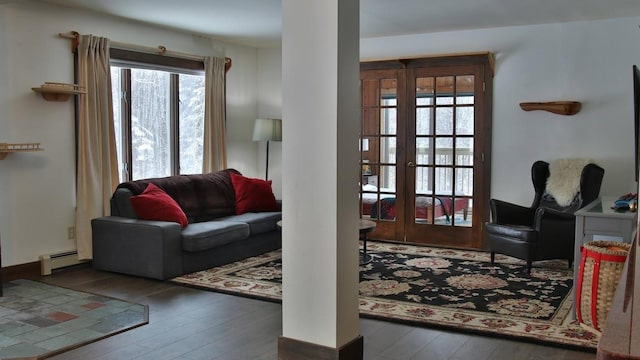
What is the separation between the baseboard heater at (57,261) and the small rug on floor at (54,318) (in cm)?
34

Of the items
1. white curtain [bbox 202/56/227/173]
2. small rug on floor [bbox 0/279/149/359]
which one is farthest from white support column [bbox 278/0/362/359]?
white curtain [bbox 202/56/227/173]

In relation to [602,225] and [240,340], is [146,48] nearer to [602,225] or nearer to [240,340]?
[240,340]

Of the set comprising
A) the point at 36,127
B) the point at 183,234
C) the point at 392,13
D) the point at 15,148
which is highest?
the point at 392,13

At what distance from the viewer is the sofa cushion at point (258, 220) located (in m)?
6.21

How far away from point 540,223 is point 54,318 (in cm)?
397

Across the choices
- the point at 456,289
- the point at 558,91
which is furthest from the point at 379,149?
the point at 456,289

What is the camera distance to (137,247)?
537 cm

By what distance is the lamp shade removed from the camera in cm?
748

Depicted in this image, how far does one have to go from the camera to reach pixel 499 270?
5.64m

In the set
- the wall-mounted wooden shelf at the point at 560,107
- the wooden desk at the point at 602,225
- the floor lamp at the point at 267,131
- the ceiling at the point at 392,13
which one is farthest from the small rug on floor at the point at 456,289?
the ceiling at the point at 392,13

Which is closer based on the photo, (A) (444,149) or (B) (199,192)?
(B) (199,192)

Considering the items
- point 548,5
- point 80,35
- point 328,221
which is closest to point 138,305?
point 328,221

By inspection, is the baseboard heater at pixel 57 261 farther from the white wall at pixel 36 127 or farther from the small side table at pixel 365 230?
the small side table at pixel 365 230

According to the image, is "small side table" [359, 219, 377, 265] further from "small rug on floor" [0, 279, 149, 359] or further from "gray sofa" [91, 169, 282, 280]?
"small rug on floor" [0, 279, 149, 359]
